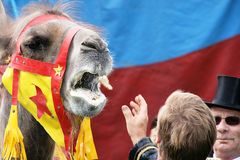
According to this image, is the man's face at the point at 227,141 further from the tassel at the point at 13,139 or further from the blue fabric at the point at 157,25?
the tassel at the point at 13,139

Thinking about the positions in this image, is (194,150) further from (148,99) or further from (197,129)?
(148,99)

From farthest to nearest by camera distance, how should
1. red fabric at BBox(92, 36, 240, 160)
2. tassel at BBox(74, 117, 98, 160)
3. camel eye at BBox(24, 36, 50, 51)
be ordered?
red fabric at BBox(92, 36, 240, 160), tassel at BBox(74, 117, 98, 160), camel eye at BBox(24, 36, 50, 51)

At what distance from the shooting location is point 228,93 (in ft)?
15.5

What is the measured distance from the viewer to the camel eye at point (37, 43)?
11.0ft

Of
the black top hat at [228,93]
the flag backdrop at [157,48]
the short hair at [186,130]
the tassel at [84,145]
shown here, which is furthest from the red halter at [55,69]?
the flag backdrop at [157,48]

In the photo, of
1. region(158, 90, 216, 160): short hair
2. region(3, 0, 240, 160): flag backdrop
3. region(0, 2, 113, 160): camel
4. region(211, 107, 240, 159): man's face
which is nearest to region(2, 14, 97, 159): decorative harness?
region(0, 2, 113, 160): camel

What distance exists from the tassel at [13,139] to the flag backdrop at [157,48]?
249 centimetres

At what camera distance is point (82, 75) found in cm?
314

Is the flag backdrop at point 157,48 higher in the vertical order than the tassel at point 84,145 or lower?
higher

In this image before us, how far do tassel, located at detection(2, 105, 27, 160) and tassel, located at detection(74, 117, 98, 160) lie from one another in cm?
30

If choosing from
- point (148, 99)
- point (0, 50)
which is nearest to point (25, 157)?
point (0, 50)

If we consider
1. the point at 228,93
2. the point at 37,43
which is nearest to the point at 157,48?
the point at 228,93

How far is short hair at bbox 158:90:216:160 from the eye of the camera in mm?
3010

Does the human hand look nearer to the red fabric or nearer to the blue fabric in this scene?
the red fabric
